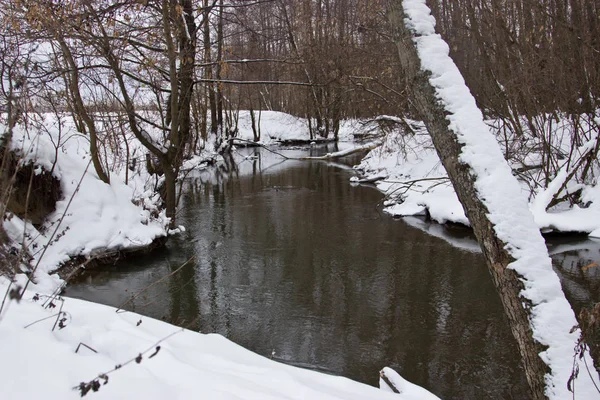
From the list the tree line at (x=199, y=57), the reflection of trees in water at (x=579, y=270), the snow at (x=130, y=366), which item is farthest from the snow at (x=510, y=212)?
the reflection of trees in water at (x=579, y=270)

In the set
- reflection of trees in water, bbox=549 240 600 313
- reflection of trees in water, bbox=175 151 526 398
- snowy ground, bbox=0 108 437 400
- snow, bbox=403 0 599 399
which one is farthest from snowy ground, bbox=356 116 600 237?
snowy ground, bbox=0 108 437 400

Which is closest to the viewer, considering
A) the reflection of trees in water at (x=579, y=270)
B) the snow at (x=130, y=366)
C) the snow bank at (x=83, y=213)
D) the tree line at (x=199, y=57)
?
the snow at (x=130, y=366)

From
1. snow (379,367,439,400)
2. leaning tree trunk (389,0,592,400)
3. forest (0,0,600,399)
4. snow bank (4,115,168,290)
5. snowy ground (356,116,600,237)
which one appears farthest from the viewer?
snowy ground (356,116,600,237)

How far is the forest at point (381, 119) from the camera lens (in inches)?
101

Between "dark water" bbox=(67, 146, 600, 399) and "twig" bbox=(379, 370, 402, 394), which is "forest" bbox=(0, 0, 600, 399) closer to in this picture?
"twig" bbox=(379, 370, 402, 394)

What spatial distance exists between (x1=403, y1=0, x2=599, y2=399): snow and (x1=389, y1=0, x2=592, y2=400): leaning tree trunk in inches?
0.9

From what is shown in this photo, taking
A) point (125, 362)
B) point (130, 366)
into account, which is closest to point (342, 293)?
point (125, 362)

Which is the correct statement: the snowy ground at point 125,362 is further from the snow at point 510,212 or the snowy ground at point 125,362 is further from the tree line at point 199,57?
the tree line at point 199,57

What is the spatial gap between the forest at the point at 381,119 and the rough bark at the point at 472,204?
0.4 inches

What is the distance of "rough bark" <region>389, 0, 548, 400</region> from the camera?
8.03 feet

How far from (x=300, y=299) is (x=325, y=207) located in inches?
238

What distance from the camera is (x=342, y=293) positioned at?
6734mm

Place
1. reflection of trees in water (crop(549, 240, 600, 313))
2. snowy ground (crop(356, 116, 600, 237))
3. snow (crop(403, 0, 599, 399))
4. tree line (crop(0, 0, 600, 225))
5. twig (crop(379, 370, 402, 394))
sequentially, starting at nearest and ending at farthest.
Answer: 1. snow (crop(403, 0, 599, 399))
2. twig (crop(379, 370, 402, 394))
3. reflection of trees in water (crop(549, 240, 600, 313))
4. tree line (crop(0, 0, 600, 225))
5. snowy ground (crop(356, 116, 600, 237))

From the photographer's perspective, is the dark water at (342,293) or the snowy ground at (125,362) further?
the dark water at (342,293)
